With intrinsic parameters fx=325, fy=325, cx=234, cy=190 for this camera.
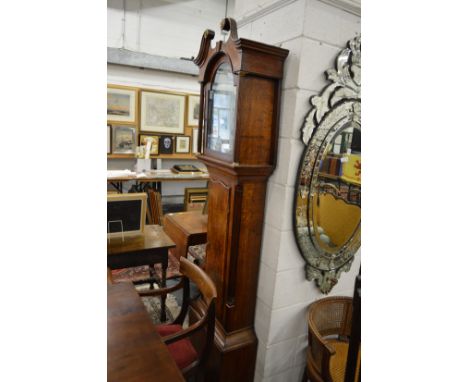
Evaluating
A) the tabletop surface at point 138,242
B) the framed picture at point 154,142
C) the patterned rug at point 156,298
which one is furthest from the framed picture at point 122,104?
the tabletop surface at point 138,242

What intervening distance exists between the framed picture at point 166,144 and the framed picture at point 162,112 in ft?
0.33

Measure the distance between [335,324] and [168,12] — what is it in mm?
4816

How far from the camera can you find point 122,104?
4.77m

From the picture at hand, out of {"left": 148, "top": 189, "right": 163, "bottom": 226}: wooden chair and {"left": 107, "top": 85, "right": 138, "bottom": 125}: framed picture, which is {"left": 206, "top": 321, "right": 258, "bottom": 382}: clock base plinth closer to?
{"left": 148, "top": 189, "right": 163, "bottom": 226}: wooden chair

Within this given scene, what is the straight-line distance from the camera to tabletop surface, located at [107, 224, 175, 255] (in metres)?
2.38

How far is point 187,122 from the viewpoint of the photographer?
5.27 metres

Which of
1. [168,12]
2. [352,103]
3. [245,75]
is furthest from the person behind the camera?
[168,12]

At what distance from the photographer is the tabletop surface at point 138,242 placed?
7.80 ft

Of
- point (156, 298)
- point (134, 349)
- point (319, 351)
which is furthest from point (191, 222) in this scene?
point (134, 349)

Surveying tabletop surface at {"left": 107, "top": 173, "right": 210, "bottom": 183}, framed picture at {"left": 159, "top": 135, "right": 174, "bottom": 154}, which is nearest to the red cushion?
tabletop surface at {"left": 107, "top": 173, "right": 210, "bottom": 183}

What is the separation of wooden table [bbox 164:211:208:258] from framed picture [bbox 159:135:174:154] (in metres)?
2.07

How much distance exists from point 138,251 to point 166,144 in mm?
2997
